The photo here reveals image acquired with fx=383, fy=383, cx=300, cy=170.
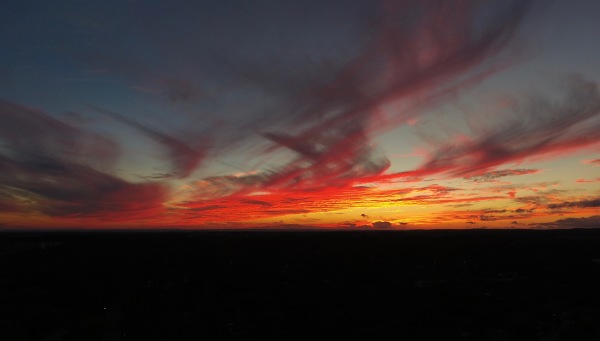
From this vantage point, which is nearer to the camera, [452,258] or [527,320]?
[527,320]

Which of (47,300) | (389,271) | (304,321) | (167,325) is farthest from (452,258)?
(47,300)

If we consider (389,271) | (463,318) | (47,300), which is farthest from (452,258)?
(47,300)

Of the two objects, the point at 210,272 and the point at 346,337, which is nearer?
the point at 346,337

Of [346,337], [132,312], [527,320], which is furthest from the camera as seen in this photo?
[132,312]

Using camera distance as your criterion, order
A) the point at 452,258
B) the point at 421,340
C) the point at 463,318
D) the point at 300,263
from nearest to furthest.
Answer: the point at 421,340 → the point at 463,318 → the point at 300,263 → the point at 452,258

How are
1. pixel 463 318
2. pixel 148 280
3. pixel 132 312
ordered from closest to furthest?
pixel 463 318
pixel 132 312
pixel 148 280

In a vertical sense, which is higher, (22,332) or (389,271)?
(389,271)

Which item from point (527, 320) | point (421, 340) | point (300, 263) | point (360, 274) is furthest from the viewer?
point (300, 263)

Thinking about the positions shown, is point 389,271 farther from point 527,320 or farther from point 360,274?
point 527,320

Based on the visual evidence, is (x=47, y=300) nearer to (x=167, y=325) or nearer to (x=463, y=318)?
(x=167, y=325)
